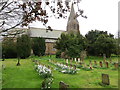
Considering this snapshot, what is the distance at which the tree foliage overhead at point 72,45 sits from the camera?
26031mm

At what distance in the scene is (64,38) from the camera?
33.3m

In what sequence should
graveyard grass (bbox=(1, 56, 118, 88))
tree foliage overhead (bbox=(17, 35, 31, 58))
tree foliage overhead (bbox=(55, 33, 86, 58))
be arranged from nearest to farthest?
graveyard grass (bbox=(1, 56, 118, 88)), tree foliage overhead (bbox=(17, 35, 31, 58)), tree foliage overhead (bbox=(55, 33, 86, 58))

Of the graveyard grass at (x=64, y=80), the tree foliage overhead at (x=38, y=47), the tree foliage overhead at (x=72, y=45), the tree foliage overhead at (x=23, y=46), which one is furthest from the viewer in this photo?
the tree foliage overhead at (x=38, y=47)

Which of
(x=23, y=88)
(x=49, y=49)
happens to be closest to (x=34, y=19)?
(x=23, y=88)

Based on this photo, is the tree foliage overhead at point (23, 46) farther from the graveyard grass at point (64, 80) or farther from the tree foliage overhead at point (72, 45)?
the graveyard grass at point (64, 80)

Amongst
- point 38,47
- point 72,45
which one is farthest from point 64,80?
point 38,47

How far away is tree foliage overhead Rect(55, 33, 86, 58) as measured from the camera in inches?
1025

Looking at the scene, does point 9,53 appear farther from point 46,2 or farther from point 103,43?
point 46,2

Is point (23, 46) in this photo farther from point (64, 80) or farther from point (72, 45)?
point (64, 80)

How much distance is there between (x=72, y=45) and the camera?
92.2 ft

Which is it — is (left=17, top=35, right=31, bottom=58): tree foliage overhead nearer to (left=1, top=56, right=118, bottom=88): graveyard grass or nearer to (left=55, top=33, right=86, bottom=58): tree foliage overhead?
(left=55, top=33, right=86, bottom=58): tree foliage overhead

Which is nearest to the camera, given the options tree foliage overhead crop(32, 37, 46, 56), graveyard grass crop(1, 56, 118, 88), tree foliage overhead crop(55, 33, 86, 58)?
graveyard grass crop(1, 56, 118, 88)

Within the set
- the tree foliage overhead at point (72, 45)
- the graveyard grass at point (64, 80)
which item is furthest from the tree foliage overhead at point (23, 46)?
the graveyard grass at point (64, 80)

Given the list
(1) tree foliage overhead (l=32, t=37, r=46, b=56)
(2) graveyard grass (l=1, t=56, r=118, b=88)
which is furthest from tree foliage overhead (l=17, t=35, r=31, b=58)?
(2) graveyard grass (l=1, t=56, r=118, b=88)
